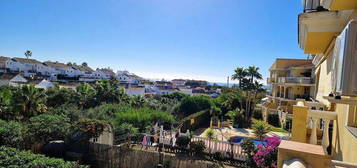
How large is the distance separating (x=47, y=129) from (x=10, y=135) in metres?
1.36

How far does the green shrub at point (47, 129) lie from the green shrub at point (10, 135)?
0.45 m

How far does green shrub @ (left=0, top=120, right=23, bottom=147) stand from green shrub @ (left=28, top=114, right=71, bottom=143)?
1.47 feet

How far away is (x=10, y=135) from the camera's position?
8469 millimetres

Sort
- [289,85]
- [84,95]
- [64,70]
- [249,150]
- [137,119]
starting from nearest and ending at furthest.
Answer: [249,150] < [137,119] < [84,95] < [289,85] < [64,70]

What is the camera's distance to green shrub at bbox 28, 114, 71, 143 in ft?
29.9

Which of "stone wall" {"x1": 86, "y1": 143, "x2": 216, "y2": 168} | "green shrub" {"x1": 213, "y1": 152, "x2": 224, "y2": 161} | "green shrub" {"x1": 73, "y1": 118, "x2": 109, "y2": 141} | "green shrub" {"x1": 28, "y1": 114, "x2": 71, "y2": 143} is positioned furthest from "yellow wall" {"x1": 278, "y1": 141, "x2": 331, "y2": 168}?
"green shrub" {"x1": 28, "y1": 114, "x2": 71, "y2": 143}

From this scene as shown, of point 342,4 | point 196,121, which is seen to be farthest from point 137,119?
point 342,4

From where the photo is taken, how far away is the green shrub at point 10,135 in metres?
8.31

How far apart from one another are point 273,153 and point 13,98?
55.8ft

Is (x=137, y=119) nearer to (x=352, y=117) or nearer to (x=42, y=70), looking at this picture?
(x=352, y=117)

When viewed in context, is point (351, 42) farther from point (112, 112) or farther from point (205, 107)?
point (205, 107)

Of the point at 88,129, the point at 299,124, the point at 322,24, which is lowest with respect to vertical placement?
the point at 88,129

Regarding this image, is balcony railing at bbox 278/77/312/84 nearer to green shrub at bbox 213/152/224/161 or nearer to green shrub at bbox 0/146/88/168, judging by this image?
green shrub at bbox 213/152/224/161

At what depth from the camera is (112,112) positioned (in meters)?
18.0
